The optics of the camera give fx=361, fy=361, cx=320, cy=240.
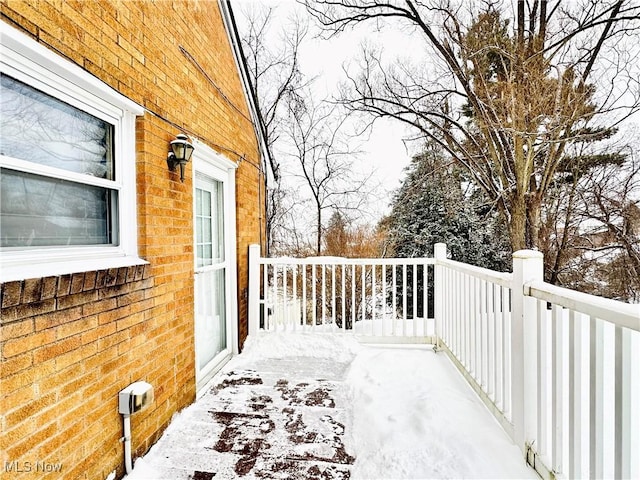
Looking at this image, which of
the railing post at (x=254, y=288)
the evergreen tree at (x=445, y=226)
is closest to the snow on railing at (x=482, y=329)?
the railing post at (x=254, y=288)

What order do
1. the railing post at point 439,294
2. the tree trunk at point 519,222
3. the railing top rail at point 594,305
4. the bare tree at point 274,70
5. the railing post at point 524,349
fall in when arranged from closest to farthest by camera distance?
the railing top rail at point 594,305 < the railing post at point 524,349 < the railing post at point 439,294 < the tree trunk at point 519,222 < the bare tree at point 274,70

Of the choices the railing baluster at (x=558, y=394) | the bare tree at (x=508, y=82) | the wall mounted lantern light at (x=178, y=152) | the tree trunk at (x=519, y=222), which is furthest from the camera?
the tree trunk at (x=519, y=222)

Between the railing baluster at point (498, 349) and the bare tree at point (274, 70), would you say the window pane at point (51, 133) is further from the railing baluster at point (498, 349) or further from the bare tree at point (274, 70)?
the bare tree at point (274, 70)

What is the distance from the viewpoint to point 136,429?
2.11 m

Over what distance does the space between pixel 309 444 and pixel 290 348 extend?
6.11 ft

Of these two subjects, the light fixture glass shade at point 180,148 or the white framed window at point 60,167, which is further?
the light fixture glass shade at point 180,148

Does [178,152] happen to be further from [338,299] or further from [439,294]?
[338,299]

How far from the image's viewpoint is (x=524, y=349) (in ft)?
6.69

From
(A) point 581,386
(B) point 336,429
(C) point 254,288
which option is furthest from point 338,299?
(A) point 581,386

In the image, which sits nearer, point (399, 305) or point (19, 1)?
point (19, 1)

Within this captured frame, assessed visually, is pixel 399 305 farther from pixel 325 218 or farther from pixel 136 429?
pixel 136 429

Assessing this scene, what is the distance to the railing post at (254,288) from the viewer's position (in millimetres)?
4500

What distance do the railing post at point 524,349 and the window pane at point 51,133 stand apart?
2.39 metres

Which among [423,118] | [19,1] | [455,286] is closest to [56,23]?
[19,1]
